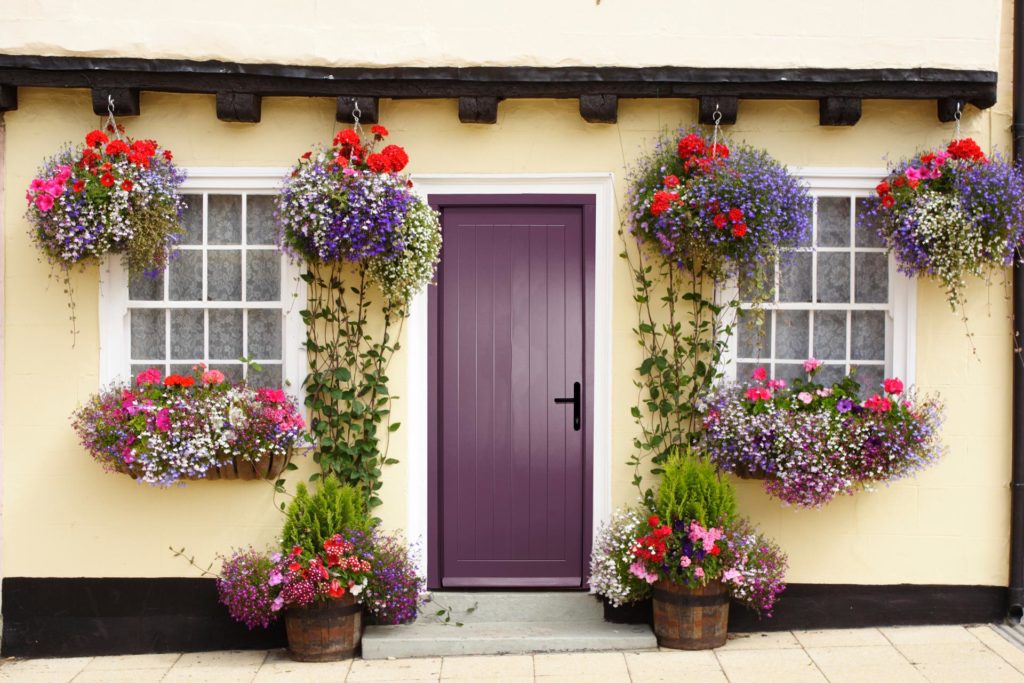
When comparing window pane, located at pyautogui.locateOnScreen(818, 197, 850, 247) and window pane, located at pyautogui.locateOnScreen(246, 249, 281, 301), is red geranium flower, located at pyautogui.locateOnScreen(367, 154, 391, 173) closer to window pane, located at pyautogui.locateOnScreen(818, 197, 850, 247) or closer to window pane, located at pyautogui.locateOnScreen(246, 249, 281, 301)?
window pane, located at pyautogui.locateOnScreen(246, 249, 281, 301)

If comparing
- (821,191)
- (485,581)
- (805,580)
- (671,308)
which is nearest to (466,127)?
(671,308)

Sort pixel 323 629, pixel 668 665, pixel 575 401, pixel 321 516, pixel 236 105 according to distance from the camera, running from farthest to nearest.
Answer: pixel 575 401 < pixel 236 105 < pixel 321 516 < pixel 323 629 < pixel 668 665

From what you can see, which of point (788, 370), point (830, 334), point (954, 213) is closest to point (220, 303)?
point (788, 370)

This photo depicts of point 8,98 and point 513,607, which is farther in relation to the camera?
point 513,607

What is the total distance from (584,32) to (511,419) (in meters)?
2.19

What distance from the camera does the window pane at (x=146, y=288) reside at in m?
6.07

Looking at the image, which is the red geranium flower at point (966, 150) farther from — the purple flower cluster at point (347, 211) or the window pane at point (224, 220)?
the window pane at point (224, 220)

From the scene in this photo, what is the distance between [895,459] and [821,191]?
1537 mm

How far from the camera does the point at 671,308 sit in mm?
6027

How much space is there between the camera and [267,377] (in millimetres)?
6074

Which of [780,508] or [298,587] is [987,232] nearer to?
[780,508]

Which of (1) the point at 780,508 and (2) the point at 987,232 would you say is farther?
(1) the point at 780,508

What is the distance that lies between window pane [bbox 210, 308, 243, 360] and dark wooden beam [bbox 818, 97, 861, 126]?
341cm

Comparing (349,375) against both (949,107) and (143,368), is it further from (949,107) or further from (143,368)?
(949,107)
